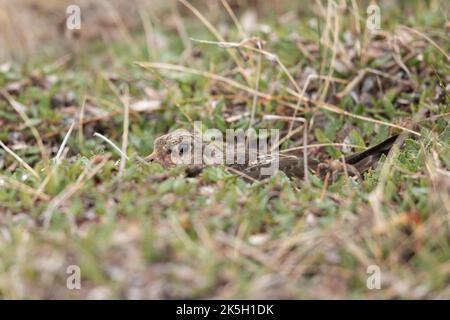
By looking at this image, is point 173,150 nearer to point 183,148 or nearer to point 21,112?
point 183,148

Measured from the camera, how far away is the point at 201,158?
2.87 m

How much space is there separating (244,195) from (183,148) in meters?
0.51

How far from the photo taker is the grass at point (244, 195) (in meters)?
2.11

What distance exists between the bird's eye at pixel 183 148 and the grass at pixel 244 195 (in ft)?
0.67

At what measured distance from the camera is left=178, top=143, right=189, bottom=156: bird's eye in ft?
9.47

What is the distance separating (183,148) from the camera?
290cm

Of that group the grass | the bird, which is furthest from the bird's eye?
the grass

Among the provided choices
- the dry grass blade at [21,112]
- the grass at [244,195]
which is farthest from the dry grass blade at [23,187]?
the dry grass blade at [21,112]

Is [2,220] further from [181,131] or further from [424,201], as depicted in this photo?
[424,201]

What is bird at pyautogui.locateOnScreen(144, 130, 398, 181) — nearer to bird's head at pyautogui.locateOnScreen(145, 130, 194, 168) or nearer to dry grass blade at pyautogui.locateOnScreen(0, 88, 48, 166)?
bird's head at pyautogui.locateOnScreen(145, 130, 194, 168)
